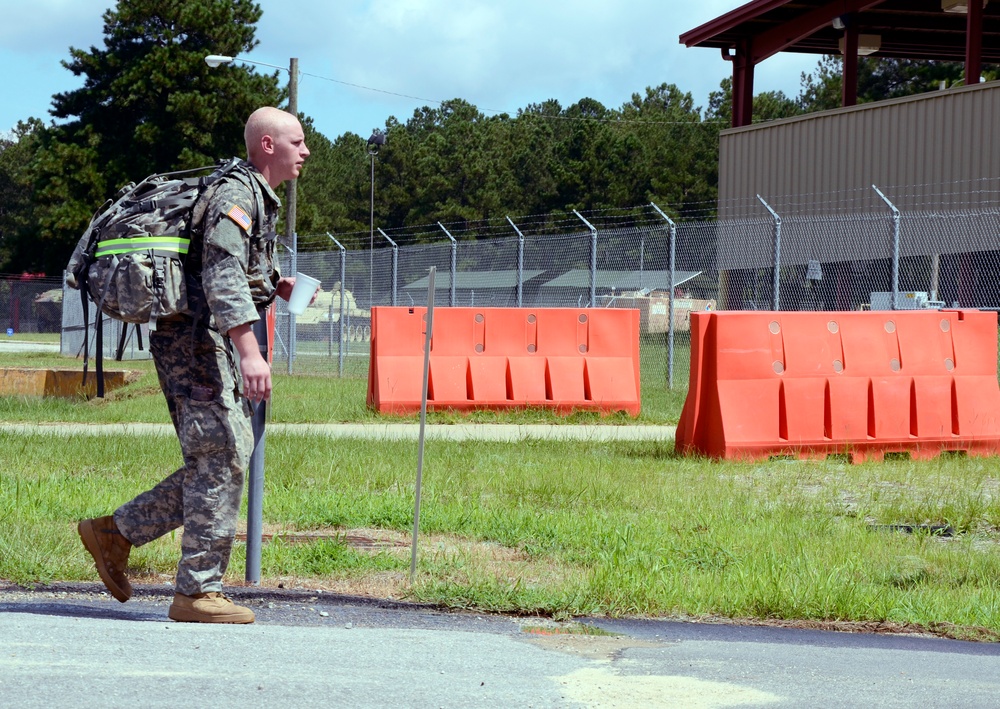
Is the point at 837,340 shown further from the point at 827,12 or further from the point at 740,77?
the point at 740,77

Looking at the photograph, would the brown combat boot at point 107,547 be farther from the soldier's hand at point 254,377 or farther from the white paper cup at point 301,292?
the white paper cup at point 301,292

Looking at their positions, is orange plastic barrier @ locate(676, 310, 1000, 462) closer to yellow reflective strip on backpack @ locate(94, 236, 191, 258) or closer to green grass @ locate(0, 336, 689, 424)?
green grass @ locate(0, 336, 689, 424)

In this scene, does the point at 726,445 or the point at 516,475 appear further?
the point at 726,445

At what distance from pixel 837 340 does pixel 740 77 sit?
54.4 feet

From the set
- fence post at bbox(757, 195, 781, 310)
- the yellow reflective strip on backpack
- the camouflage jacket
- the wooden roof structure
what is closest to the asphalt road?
the camouflage jacket

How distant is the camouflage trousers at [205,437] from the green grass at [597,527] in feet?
3.42

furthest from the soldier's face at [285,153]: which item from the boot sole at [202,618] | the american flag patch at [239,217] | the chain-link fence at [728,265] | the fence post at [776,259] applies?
the fence post at [776,259]

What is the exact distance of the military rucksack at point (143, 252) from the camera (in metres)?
4.62

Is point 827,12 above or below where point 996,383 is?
above

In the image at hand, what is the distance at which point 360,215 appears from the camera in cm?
9206

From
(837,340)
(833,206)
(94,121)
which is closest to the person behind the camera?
(837,340)

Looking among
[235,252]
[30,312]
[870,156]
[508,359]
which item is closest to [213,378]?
[235,252]

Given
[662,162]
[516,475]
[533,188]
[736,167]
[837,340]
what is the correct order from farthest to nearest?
[533,188] → [662,162] → [736,167] → [837,340] → [516,475]

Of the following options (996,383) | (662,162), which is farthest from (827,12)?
(662,162)
